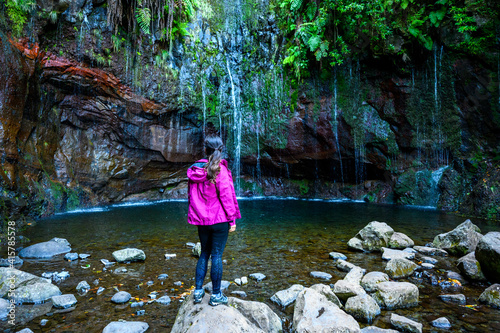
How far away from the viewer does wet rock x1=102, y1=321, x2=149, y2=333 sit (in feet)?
9.43

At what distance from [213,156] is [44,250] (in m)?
4.82

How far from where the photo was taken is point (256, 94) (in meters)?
17.0

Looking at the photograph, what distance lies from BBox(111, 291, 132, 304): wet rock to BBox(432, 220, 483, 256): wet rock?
6.01m

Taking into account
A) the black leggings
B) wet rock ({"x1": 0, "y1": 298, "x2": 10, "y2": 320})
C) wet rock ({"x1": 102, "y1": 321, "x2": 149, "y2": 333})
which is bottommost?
wet rock ({"x1": 102, "y1": 321, "x2": 149, "y2": 333})

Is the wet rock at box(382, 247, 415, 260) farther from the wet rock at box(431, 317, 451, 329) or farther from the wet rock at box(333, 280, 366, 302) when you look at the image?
the wet rock at box(431, 317, 451, 329)

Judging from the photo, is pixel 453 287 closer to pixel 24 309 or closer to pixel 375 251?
pixel 375 251

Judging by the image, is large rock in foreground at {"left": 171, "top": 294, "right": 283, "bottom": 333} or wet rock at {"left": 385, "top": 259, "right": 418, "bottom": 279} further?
wet rock at {"left": 385, "top": 259, "right": 418, "bottom": 279}

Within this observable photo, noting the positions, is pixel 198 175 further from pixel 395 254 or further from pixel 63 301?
pixel 395 254

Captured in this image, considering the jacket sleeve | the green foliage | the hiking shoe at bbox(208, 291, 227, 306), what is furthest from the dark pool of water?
the green foliage

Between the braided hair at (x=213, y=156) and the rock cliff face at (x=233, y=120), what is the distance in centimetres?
797

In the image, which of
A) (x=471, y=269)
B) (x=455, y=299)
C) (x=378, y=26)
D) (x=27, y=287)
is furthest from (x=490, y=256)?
(x=378, y=26)

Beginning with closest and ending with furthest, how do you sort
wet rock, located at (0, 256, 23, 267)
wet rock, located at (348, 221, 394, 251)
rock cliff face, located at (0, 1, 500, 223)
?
1. wet rock, located at (0, 256, 23, 267)
2. wet rock, located at (348, 221, 394, 251)
3. rock cliff face, located at (0, 1, 500, 223)

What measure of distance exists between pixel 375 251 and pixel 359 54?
1197cm

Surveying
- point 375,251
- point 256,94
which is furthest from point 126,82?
point 375,251
